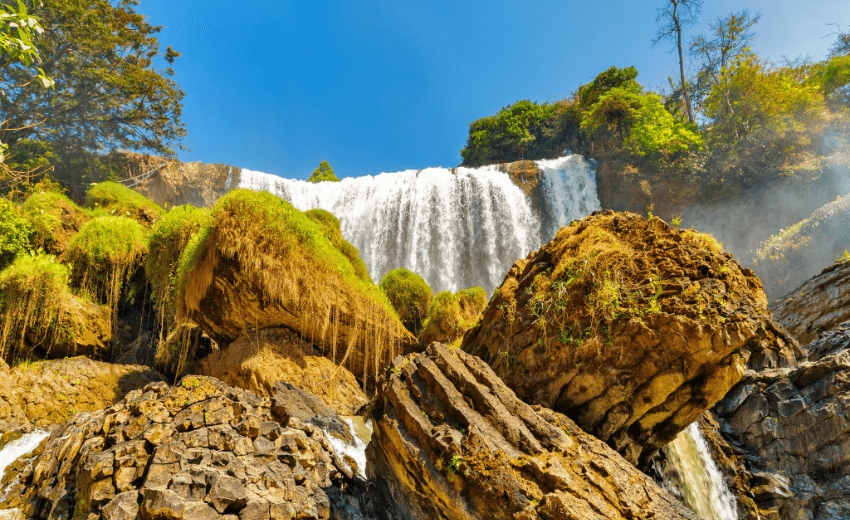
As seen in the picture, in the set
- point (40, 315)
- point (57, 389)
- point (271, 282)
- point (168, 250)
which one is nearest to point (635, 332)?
point (271, 282)

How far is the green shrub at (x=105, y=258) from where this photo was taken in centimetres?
1009

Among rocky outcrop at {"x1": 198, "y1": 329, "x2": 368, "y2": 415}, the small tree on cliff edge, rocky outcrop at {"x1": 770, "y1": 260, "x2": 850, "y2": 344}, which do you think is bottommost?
rocky outcrop at {"x1": 198, "y1": 329, "x2": 368, "y2": 415}

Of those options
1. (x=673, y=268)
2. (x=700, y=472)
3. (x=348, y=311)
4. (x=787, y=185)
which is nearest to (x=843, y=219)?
(x=787, y=185)

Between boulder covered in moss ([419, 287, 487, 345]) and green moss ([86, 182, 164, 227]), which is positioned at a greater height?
green moss ([86, 182, 164, 227])

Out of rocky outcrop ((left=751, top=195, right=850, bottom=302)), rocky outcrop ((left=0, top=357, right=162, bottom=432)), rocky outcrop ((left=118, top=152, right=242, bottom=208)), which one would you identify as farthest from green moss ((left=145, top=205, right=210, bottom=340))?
rocky outcrop ((left=751, top=195, right=850, bottom=302))

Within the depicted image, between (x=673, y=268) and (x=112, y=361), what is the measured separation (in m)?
12.1

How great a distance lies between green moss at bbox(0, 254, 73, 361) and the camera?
336 inches

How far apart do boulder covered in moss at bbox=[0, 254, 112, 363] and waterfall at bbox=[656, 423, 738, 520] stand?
12295 millimetres

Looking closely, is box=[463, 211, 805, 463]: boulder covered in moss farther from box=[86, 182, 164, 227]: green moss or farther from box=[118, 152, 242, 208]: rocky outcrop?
box=[118, 152, 242, 208]: rocky outcrop

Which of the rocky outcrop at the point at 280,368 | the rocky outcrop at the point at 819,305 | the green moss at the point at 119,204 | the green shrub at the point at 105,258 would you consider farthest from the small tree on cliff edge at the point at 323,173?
the rocky outcrop at the point at 819,305

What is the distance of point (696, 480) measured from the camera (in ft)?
21.8

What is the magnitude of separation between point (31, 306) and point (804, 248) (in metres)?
25.9

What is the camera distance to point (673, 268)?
16.9 ft

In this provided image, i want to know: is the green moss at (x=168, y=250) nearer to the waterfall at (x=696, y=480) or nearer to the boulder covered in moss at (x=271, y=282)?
the boulder covered in moss at (x=271, y=282)
